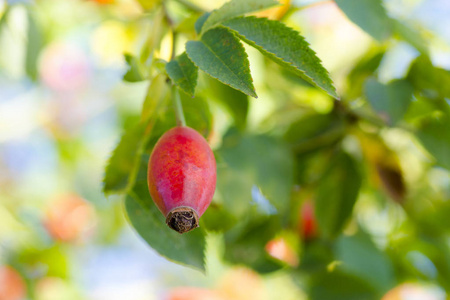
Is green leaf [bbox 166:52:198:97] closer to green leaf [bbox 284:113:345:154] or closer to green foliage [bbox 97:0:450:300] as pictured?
green foliage [bbox 97:0:450:300]

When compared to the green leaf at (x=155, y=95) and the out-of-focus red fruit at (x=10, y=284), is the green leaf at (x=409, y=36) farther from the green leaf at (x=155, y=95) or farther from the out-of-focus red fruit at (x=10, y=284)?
the out-of-focus red fruit at (x=10, y=284)

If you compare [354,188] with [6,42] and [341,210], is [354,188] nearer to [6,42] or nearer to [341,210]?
[341,210]

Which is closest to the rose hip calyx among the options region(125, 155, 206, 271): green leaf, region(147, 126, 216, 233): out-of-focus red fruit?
region(147, 126, 216, 233): out-of-focus red fruit

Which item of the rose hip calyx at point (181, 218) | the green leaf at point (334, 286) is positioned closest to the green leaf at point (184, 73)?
the rose hip calyx at point (181, 218)

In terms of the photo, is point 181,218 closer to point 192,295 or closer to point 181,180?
point 181,180

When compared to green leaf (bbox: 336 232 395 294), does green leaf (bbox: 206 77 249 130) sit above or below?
above

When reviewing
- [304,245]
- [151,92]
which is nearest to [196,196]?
[151,92]
